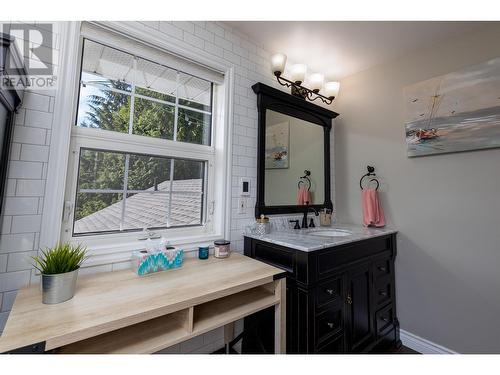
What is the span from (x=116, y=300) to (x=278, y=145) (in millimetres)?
1584

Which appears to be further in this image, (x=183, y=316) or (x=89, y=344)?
(x=183, y=316)

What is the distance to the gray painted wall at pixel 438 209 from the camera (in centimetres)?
153

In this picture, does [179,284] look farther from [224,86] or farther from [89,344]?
[224,86]

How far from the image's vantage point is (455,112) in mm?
1678

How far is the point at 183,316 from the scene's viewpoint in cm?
95

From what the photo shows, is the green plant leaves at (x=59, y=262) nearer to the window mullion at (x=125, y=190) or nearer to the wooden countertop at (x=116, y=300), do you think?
the wooden countertop at (x=116, y=300)

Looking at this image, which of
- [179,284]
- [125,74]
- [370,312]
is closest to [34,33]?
[125,74]

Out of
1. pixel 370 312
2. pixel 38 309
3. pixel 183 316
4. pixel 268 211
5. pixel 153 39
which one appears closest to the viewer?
pixel 38 309

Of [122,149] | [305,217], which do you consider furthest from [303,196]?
[122,149]

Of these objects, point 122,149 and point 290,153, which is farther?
point 290,153

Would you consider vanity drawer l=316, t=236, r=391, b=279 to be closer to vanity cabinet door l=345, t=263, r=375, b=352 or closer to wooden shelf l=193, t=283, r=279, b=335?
vanity cabinet door l=345, t=263, r=375, b=352

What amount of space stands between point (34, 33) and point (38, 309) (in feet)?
4.03

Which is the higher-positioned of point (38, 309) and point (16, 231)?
point (16, 231)

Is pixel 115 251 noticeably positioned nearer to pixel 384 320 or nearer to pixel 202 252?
pixel 202 252
